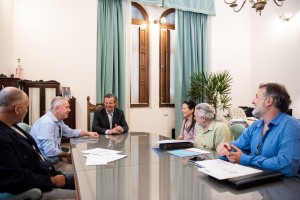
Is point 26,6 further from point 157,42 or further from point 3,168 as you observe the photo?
point 3,168

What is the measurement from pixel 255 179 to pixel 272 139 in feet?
1.51

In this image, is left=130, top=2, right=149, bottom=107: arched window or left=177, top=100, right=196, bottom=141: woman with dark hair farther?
left=130, top=2, right=149, bottom=107: arched window

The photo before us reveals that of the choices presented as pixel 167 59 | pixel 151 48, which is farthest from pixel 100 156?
pixel 167 59

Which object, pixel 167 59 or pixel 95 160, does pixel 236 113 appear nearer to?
pixel 167 59

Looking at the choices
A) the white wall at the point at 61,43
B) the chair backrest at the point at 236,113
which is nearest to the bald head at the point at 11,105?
the white wall at the point at 61,43

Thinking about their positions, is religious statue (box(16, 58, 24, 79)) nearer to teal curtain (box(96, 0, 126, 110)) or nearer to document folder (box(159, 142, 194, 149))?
teal curtain (box(96, 0, 126, 110))

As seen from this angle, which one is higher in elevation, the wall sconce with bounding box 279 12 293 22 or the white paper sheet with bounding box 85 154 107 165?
the wall sconce with bounding box 279 12 293 22

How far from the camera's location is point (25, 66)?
14.2 ft

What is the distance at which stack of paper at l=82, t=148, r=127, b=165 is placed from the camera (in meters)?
1.72

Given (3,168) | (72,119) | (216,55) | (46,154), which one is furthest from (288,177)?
(216,55)

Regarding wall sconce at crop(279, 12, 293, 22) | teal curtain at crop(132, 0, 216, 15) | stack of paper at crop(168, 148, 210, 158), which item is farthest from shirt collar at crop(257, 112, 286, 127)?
wall sconce at crop(279, 12, 293, 22)

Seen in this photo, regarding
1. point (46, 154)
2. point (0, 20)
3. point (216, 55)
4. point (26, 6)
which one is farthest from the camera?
point (216, 55)

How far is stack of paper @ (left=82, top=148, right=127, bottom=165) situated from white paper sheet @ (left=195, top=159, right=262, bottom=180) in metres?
0.62

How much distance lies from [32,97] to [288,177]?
12.2 feet
